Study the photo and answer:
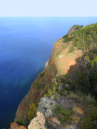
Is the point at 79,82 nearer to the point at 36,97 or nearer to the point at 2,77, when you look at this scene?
the point at 36,97

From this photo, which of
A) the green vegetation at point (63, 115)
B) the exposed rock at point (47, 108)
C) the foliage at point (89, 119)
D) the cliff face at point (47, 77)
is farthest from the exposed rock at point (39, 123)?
the cliff face at point (47, 77)

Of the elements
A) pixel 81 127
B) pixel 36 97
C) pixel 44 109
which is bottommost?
pixel 36 97

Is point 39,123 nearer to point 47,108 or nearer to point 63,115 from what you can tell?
point 47,108

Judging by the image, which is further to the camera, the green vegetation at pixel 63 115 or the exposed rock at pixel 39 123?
the exposed rock at pixel 39 123

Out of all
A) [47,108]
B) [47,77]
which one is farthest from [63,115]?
[47,77]

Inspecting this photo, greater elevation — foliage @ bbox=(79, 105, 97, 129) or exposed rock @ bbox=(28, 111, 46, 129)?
foliage @ bbox=(79, 105, 97, 129)

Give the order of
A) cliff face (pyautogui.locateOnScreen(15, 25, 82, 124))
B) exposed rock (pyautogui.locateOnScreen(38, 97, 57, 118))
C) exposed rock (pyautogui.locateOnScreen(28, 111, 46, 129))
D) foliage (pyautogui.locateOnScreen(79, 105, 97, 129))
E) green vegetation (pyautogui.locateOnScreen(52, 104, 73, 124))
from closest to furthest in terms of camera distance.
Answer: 1. foliage (pyautogui.locateOnScreen(79, 105, 97, 129))
2. green vegetation (pyautogui.locateOnScreen(52, 104, 73, 124))
3. exposed rock (pyautogui.locateOnScreen(28, 111, 46, 129))
4. exposed rock (pyautogui.locateOnScreen(38, 97, 57, 118))
5. cliff face (pyautogui.locateOnScreen(15, 25, 82, 124))

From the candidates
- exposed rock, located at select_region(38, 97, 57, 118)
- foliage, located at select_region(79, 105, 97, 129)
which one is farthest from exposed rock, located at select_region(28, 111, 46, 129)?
foliage, located at select_region(79, 105, 97, 129)

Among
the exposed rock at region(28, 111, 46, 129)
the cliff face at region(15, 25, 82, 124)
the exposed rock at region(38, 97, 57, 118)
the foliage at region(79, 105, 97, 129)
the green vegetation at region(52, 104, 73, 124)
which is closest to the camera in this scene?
the foliage at region(79, 105, 97, 129)

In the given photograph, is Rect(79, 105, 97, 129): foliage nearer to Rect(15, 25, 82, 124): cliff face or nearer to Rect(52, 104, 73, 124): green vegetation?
Rect(52, 104, 73, 124): green vegetation

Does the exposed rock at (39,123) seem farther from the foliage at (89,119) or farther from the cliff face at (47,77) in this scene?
the cliff face at (47,77)

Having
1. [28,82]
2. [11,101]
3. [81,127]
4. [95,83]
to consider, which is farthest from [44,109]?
[28,82]
